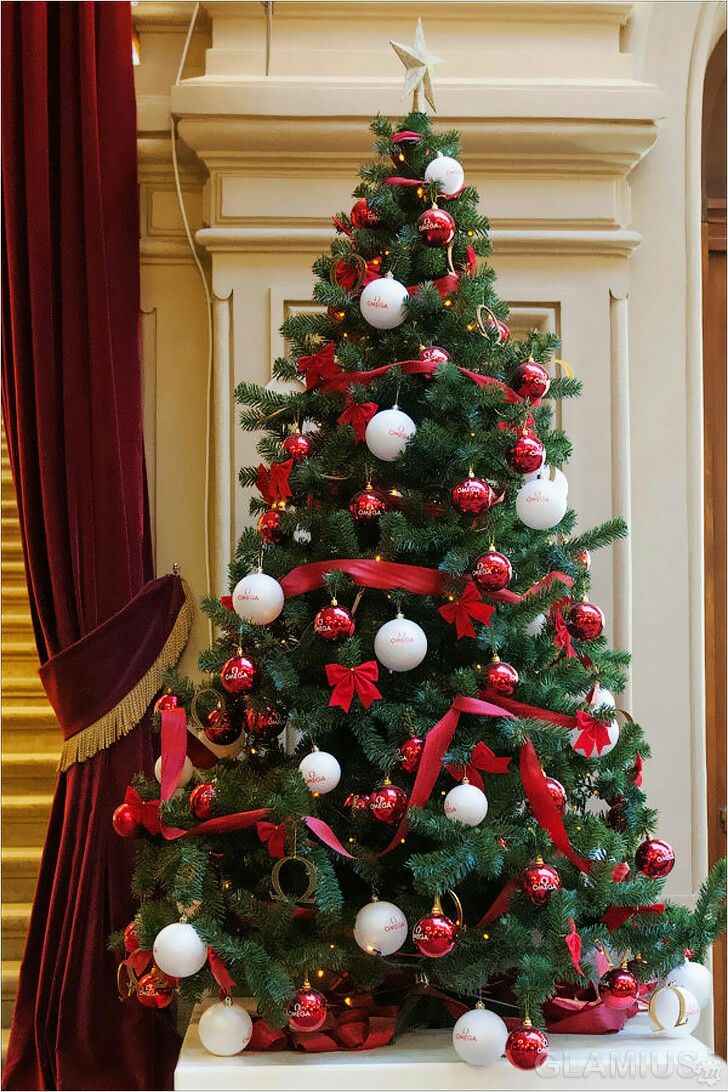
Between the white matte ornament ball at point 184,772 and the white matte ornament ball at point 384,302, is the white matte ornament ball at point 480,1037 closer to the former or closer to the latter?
the white matte ornament ball at point 184,772

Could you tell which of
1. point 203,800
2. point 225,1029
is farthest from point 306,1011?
point 203,800

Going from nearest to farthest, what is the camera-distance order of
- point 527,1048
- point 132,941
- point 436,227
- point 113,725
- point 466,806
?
point 527,1048 < point 466,806 < point 132,941 < point 436,227 < point 113,725

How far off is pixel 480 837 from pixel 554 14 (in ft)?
6.47

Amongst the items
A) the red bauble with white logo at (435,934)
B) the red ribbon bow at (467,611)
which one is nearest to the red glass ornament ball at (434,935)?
the red bauble with white logo at (435,934)

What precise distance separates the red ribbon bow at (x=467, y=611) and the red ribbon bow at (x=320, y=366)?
0.46 metres

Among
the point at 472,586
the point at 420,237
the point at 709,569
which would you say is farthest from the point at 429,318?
the point at 709,569

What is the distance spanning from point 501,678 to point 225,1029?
2.25ft

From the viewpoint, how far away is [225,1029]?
1702mm

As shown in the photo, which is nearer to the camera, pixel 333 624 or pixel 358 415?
pixel 333 624

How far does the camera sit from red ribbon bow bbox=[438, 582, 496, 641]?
177 centimetres

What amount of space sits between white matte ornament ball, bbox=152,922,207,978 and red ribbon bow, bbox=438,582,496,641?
62 centimetres

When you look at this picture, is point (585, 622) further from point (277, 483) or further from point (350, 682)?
point (277, 483)

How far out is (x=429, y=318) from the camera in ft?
6.40

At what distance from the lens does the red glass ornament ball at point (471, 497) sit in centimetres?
175
